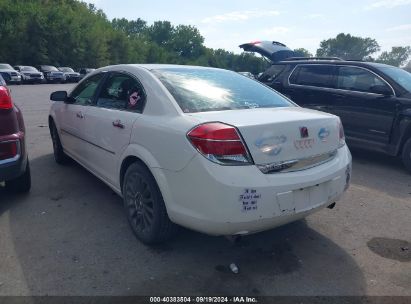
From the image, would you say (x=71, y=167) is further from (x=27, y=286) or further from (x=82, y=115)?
(x=27, y=286)

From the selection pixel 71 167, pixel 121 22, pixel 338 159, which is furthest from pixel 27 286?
pixel 121 22

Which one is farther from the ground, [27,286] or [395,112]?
[395,112]

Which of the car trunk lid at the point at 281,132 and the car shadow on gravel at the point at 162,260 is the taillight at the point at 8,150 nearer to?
the car shadow on gravel at the point at 162,260

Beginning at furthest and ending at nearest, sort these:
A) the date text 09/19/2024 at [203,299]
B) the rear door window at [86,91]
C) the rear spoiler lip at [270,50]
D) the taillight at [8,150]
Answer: the rear spoiler lip at [270,50] < the rear door window at [86,91] < the taillight at [8,150] < the date text 09/19/2024 at [203,299]

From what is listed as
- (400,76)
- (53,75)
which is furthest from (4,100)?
(53,75)

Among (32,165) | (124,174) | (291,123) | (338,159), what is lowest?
(32,165)

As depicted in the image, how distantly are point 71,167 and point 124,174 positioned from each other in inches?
94.7

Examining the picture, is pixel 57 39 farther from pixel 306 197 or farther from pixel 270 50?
pixel 306 197

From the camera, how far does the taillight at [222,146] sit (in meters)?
2.63

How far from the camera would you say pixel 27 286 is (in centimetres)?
271

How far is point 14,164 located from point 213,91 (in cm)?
220

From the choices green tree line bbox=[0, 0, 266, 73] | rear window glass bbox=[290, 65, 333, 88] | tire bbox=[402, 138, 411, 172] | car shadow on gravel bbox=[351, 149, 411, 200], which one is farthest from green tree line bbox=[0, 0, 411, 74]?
tire bbox=[402, 138, 411, 172]

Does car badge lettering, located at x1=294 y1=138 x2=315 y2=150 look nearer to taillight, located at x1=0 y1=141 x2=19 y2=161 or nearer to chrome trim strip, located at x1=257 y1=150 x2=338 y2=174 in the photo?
chrome trim strip, located at x1=257 y1=150 x2=338 y2=174

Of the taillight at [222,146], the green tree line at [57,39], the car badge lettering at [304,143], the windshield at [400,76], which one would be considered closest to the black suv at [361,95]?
the windshield at [400,76]
